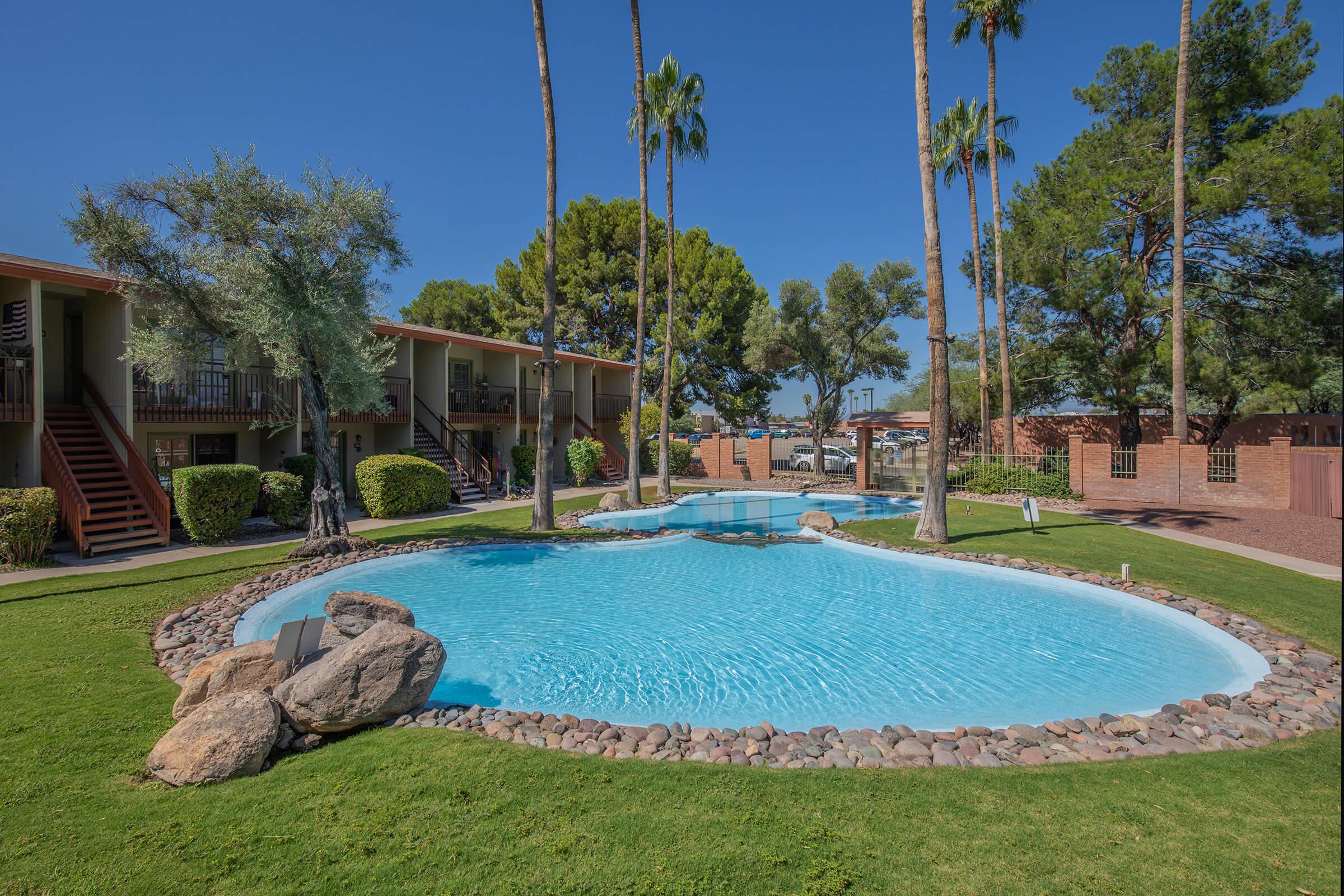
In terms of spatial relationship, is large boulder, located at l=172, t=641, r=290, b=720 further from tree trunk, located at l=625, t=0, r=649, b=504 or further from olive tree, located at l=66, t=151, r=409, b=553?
tree trunk, located at l=625, t=0, r=649, b=504

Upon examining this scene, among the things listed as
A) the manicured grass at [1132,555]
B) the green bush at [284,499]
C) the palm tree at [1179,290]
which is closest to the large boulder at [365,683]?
the manicured grass at [1132,555]

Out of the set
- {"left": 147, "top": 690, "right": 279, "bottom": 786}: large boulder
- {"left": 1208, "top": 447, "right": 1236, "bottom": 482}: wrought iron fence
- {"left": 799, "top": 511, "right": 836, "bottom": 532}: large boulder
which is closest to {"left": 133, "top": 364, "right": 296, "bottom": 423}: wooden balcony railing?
{"left": 147, "top": 690, "right": 279, "bottom": 786}: large boulder

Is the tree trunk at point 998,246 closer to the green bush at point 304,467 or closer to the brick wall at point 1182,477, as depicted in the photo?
the brick wall at point 1182,477

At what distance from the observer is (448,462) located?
19.5 m

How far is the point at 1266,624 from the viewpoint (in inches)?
273

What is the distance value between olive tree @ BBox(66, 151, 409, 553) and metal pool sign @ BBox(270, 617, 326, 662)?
6.33m

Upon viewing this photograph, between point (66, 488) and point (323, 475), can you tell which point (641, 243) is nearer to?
point (323, 475)

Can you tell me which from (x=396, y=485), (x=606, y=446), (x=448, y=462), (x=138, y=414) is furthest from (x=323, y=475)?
(x=606, y=446)

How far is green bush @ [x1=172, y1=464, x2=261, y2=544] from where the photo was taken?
12102 mm

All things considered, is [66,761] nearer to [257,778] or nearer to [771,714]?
[257,778]

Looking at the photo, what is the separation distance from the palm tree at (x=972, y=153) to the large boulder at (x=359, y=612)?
20.4 metres

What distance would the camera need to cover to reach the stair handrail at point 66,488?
35.9ft

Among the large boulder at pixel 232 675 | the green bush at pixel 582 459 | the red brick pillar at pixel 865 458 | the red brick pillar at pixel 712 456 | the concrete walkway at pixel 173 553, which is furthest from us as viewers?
the red brick pillar at pixel 712 456

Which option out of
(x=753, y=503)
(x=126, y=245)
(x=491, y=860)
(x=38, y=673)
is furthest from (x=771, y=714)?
(x=753, y=503)
